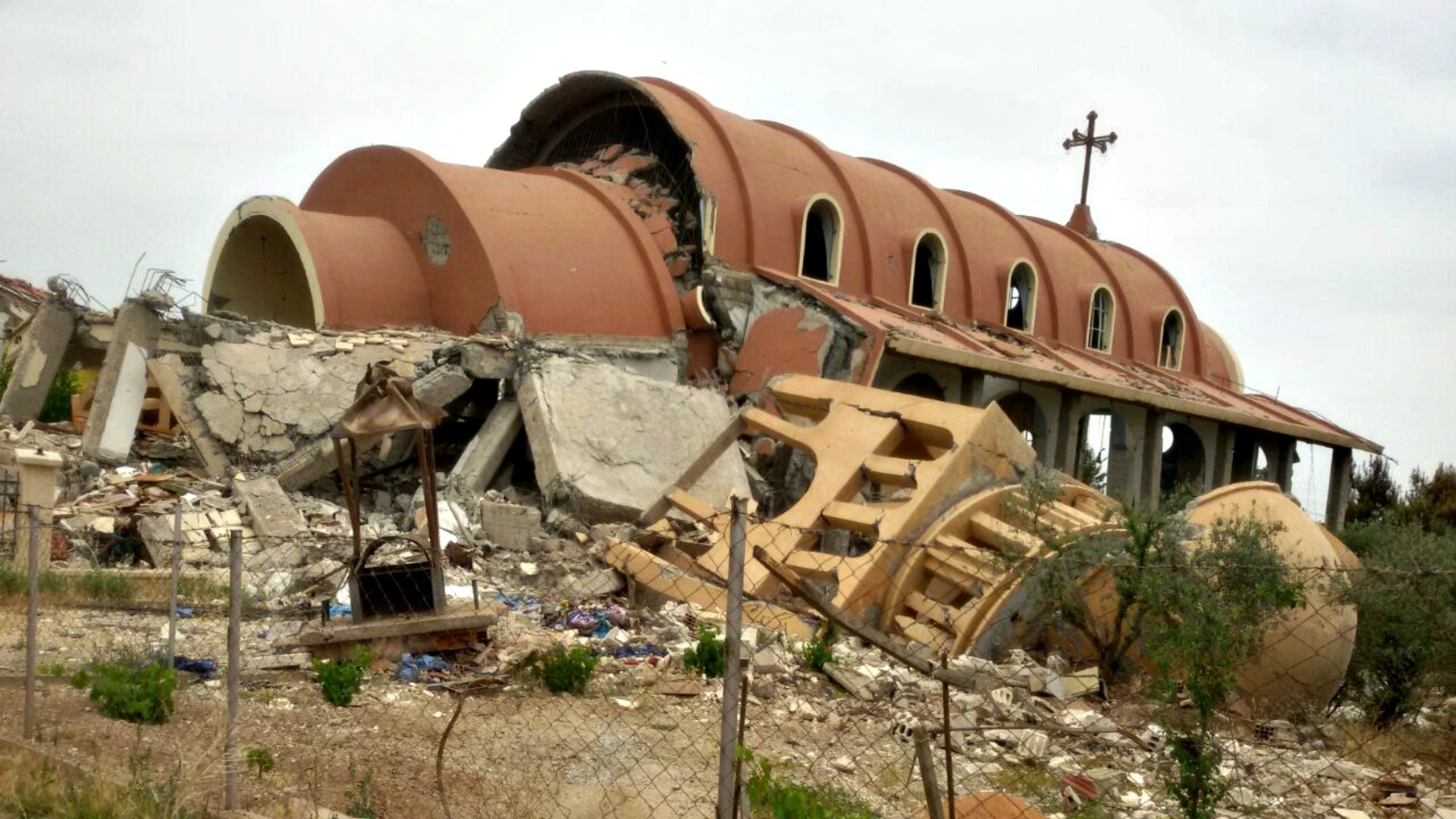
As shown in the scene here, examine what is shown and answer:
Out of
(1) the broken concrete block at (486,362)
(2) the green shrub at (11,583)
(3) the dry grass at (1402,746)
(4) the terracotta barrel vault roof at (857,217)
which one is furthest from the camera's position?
(4) the terracotta barrel vault roof at (857,217)

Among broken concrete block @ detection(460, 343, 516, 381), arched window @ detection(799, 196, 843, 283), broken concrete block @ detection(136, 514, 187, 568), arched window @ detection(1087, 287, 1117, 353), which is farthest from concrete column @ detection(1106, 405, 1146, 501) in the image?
broken concrete block @ detection(136, 514, 187, 568)

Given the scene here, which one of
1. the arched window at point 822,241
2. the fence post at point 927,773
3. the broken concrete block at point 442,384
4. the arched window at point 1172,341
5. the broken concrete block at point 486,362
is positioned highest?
the arched window at point 822,241

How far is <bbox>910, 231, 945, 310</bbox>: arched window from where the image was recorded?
1981cm

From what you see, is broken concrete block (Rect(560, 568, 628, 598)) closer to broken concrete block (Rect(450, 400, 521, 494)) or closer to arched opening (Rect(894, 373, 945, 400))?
broken concrete block (Rect(450, 400, 521, 494))

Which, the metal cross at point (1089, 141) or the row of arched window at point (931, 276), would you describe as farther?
the metal cross at point (1089, 141)

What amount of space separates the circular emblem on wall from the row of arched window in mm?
4604

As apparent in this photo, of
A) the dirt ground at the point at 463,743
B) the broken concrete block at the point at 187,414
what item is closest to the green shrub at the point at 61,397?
the broken concrete block at the point at 187,414

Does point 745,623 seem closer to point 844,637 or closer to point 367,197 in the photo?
point 844,637

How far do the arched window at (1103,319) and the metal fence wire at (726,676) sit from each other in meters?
13.4

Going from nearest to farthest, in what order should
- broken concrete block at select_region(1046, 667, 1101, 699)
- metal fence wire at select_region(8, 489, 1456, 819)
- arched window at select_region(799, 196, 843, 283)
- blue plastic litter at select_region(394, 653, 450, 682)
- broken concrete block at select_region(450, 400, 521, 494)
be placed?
metal fence wire at select_region(8, 489, 1456, 819) < blue plastic litter at select_region(394, 653, 450, 682) < broken concrete block at select_region(1046, 667, 1101, 699) < broken concrete block at select_region(450, 400, 521, 494) < arched window at select_region(799, 196, 843, 283)

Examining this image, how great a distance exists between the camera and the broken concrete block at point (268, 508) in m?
11.4

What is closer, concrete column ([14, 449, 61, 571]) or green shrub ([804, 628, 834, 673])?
green shrub ([804, 628, 834, 673])

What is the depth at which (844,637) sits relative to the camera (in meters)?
9.47

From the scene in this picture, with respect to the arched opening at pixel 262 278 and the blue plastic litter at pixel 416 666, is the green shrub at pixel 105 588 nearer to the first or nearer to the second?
the blue plastic litter at pixel 416 666
